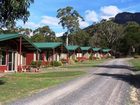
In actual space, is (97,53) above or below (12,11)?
above

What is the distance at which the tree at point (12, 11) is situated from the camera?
2068cm

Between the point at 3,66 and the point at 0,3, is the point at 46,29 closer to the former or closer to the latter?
the point at 3,66

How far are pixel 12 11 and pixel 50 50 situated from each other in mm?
43479

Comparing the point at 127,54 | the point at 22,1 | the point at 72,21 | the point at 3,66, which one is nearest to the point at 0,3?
the point at 22,1

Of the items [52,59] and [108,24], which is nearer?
[52,59]

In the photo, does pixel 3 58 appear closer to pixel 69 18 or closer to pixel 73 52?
pixel 73 52

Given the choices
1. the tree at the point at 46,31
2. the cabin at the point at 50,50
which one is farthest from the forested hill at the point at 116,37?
the cabin at the point at 50,50

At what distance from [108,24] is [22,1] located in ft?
422

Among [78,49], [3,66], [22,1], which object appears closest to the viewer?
[22,1]

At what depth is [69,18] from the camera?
388 feet

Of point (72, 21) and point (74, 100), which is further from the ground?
point (72, 21)

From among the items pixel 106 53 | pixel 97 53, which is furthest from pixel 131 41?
pixel 97 53

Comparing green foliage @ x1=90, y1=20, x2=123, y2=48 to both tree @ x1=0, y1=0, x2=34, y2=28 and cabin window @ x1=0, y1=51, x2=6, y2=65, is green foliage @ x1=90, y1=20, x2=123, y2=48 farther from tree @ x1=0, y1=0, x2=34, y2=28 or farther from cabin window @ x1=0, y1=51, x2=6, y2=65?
tree @ x1=0, y1=0, x2=34, y2=28

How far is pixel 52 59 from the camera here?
65.5 metres
